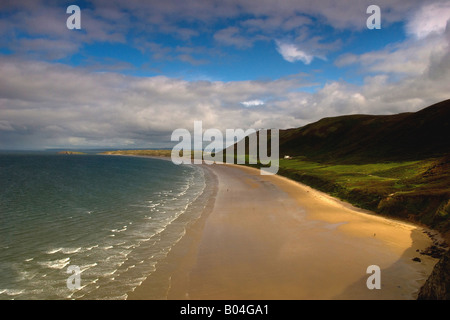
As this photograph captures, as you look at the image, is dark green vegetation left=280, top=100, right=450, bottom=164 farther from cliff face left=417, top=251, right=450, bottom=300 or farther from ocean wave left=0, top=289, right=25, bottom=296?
ocean wave left=0, top=289, right=25, bottom=296

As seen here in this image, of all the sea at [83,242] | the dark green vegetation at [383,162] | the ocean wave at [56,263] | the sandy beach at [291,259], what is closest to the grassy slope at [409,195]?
the dark green vegetation at [383,162]

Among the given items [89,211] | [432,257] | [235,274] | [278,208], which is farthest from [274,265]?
[89,211]

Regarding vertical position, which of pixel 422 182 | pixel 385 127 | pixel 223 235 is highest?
pixel 385 127

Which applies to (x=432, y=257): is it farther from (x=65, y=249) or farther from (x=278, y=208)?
(x=65, y=249)

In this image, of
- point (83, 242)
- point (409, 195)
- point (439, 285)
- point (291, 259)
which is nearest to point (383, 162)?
point (409, 195)

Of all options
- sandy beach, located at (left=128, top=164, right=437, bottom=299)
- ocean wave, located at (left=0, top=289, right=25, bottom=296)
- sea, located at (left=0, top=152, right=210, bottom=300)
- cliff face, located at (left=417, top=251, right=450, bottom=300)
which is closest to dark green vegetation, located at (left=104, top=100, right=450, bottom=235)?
sandy beach, located at (left=128, top=164, right=437, bottom=299)

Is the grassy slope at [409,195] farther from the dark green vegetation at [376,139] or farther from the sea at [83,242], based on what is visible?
the dark green vegetation at [376,139]
